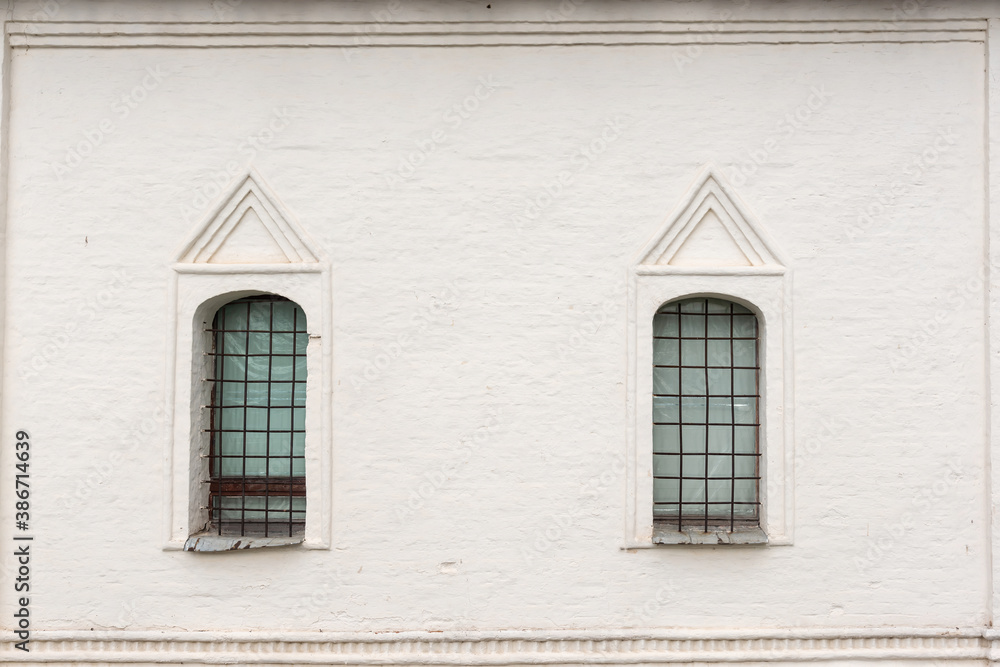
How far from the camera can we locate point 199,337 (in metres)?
5.54

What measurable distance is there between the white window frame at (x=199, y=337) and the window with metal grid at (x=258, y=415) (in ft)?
0.77

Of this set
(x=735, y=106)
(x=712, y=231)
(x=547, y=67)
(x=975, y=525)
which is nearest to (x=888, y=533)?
(x=975, y=525)

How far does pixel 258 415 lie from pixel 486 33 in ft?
12.2

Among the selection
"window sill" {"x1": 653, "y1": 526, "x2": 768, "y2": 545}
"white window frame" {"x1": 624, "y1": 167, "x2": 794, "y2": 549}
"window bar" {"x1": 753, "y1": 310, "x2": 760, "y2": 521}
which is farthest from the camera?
"window bar" {"x1": 753, "y1": 310, "x2": 760, "y2": 521}

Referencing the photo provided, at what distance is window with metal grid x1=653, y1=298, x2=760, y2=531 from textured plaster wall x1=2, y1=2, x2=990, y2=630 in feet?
1.33

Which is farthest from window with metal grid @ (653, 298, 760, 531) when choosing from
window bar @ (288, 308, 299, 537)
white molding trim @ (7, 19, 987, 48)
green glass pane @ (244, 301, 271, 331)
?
green glass pane @ (244, 301, 271, 331)

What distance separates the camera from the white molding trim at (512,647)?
5.38 meters

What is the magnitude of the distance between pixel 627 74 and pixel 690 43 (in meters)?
0.57

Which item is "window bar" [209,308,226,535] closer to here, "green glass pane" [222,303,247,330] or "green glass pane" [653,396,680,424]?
"green glass pane" [222,303,247,330]

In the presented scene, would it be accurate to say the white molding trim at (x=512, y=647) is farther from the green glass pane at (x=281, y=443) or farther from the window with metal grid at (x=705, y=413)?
the green glass pane at (x=281, y=443)

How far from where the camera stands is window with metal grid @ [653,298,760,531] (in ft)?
18.7

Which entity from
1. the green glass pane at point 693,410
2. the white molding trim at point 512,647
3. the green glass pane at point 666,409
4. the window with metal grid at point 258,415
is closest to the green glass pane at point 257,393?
the window with metal grid at point 258,415

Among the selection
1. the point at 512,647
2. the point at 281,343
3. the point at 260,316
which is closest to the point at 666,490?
the point at 512,647

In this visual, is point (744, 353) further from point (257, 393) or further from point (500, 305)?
point (257, 393)
